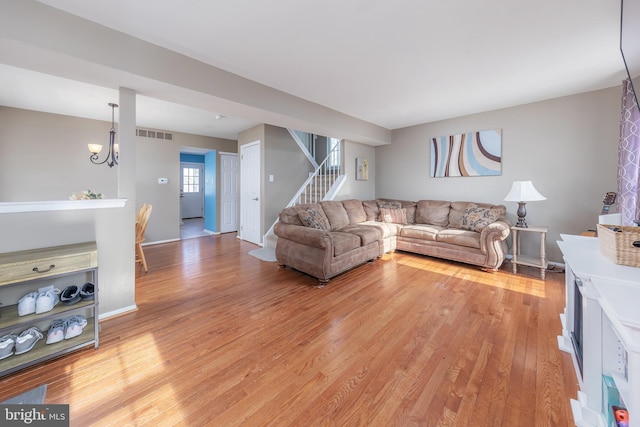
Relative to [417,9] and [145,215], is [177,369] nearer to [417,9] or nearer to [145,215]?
[145,215]

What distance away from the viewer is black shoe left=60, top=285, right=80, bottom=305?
6.02 feet

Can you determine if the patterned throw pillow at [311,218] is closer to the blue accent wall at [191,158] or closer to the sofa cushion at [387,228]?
the sofa cushion at [387,228]

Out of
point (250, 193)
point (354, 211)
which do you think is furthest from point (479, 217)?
point (250, 193)

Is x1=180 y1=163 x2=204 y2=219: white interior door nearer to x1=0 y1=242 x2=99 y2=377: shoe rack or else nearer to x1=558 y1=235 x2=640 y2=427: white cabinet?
x1=0 y1=242 x2=99 y2=377: shoe rack

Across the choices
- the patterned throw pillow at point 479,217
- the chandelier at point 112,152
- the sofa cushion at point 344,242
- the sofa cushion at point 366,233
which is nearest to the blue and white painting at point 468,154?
the patterned throw pillow at point 479,217

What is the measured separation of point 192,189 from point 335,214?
282 inches

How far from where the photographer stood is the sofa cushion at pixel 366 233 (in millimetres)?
3680

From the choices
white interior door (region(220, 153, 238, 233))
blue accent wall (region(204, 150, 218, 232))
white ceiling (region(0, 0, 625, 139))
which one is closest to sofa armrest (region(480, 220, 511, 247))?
white ceiling (region(0, 0, 625, 139))

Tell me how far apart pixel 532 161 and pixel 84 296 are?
5.68m

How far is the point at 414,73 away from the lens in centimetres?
279

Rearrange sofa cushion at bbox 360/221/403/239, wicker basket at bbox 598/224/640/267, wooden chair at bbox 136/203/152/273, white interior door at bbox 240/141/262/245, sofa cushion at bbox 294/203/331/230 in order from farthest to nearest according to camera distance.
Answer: white interior door at bbox 240/141/262/245
sofa cushion at bbox 360/221/403/239
sofa cushion at bbox 294/203/331/230
wooden chair at bbox 136/203/152/273
wicker basket at bbox 598/224/640/267

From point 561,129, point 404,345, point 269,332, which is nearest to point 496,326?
point 404,345

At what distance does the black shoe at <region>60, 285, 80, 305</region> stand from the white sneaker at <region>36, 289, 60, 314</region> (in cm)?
6

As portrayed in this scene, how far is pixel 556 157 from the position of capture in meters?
3.60
